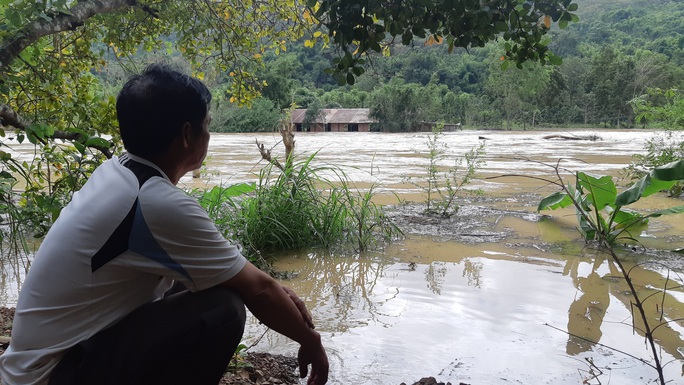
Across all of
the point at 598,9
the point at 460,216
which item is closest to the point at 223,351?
the point at 460,216

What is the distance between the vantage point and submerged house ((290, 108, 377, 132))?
5174 centimetres

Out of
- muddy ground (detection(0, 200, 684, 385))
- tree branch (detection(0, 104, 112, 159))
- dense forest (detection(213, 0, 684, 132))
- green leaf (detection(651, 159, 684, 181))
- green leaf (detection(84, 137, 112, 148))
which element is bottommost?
muddy ground (detection(0, 200, 684, 385))

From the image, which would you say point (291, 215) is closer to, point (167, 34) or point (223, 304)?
point (167, 34)

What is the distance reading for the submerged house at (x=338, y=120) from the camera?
51741 mm

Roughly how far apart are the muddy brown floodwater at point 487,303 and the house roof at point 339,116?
44.7 meters

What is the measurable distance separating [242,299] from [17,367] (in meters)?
0.59

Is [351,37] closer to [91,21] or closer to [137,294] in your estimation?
[137,294]

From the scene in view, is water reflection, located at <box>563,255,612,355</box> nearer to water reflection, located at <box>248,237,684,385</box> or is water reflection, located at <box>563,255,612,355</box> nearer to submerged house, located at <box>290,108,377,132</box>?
water reflection, located at <box>248,237,684,385</box>

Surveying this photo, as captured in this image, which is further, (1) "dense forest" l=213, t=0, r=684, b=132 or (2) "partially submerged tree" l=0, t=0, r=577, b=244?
(1) "dense forest" l=213, t=0, r=684, b=132

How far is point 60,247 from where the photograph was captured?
1.43m

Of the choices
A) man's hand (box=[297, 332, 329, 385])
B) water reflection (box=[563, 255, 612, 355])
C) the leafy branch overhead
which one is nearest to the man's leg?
man's hand (box=[297, 332, 329, 385])

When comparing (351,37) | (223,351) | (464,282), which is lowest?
(464,282)

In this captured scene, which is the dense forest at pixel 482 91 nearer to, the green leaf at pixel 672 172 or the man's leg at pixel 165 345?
the green leaf at pixel 672 172

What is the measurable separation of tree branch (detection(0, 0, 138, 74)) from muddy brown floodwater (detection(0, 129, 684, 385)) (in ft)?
6.15
